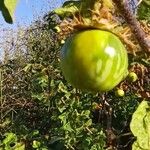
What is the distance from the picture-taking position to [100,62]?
114cm

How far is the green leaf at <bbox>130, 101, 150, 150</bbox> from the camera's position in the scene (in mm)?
1235

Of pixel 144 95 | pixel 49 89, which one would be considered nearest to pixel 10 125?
pixel 49 89

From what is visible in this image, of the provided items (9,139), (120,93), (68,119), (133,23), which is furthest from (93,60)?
(9,139)

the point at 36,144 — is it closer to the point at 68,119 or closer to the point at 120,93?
the point at 68,119

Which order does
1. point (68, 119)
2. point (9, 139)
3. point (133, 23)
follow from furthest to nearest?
point (9, 139) → point (68, 119) → point (133, 23)

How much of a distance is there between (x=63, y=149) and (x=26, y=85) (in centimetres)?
334

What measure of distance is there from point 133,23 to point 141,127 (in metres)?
0.36

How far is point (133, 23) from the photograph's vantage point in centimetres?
98

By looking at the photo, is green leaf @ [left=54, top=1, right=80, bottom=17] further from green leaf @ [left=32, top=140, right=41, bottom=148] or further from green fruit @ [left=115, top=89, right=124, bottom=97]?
green leaf @ [left=32, top=140, right=41, bottom=148]

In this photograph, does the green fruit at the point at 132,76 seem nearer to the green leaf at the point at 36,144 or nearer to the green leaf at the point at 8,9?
the green leaf at the point at 8,9

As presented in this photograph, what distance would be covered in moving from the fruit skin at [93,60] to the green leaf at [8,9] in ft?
0.50

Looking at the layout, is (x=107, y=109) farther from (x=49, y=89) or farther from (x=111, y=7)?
(x=111, y=7)

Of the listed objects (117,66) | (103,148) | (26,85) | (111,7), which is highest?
(26,85)

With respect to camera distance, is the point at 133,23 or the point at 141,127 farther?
the point at 141,127
